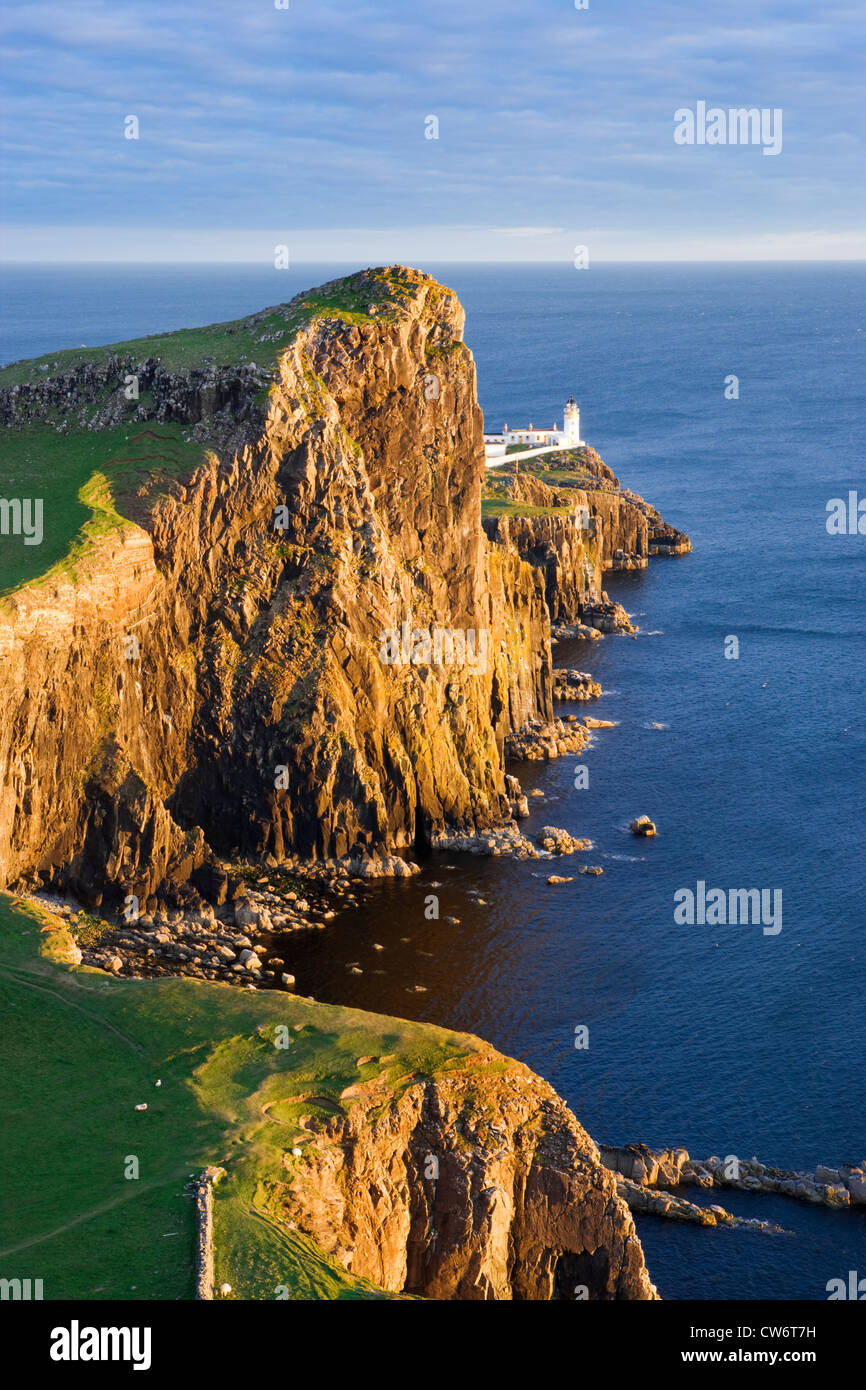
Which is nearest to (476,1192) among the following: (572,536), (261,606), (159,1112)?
(159,1112)

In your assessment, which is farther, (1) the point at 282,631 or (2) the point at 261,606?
(2) the point at 261,606

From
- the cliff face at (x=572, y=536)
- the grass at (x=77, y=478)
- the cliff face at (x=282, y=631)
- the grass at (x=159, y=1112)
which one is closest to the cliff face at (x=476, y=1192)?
the grass at (x=159, y=1112)

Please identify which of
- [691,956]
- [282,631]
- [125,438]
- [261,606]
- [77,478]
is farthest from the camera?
[125,438]

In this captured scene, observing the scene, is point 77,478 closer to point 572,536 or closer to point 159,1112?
point 159,1112

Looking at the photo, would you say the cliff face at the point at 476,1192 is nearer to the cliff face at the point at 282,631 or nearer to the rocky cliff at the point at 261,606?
the cliff face at the point at 282,631

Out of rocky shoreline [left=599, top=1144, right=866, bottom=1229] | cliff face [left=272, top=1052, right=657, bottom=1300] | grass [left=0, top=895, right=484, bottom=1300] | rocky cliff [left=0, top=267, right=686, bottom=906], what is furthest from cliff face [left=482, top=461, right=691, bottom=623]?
cliff face [left=272, top=1052, right=657, bottom=1300]

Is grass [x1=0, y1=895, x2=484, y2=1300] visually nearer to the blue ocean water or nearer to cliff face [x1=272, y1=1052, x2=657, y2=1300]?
cliff face [x1=272, y1=1052, x2=657, y2=1300]
